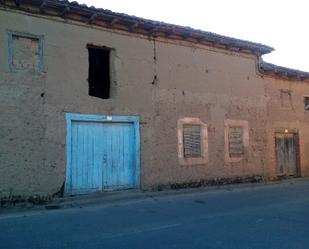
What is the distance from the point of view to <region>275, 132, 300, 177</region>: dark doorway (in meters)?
17.5

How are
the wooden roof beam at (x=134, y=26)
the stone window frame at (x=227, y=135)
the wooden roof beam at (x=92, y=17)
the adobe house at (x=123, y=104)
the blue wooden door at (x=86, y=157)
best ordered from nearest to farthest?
the adobe house at (x=123, y=104), the blue wooden door at (x=86, y=157), the wooden roof beam at (x=92, y=17), the wooden roof beam at (x=134, y=26), the stone window frame at (x=227, y=135)

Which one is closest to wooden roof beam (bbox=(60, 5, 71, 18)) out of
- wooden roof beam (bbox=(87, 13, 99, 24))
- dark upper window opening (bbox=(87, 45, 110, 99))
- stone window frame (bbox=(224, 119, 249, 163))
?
wooden roof beam (bbox=(87, 13, 99, 24))

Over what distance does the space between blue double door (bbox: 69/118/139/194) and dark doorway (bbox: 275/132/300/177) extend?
7743 millimetres

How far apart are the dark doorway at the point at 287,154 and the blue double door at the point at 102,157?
25.4ft

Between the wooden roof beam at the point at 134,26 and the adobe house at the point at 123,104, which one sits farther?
the wooden roof beam at the point at 134,26

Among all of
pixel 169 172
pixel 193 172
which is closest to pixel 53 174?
pixel 169 172

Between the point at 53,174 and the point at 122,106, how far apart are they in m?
3.00

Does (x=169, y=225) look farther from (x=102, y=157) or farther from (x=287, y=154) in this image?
A: (x=287, y=154)

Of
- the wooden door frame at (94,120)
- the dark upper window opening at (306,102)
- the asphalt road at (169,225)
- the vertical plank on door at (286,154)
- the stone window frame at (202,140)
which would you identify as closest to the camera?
the asphalt road at (169,225)

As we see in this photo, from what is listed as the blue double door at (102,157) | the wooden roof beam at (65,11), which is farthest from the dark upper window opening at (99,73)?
the wooden roof beam at (65,11)

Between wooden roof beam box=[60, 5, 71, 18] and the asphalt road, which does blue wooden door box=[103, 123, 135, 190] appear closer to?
the asphalt road

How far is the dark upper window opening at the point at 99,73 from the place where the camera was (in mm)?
12711

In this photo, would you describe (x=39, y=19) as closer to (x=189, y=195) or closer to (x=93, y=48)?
(x=93, y=48)

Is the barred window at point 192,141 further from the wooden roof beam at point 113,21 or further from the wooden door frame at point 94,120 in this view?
the wooden roof beam at point 113,21
